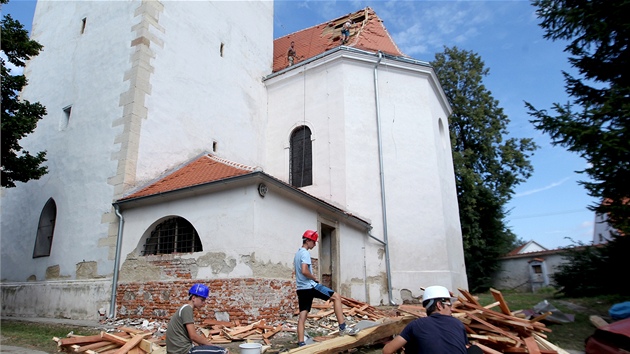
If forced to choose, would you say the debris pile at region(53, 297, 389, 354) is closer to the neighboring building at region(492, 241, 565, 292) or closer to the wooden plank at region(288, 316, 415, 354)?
the wooden plank at region(288, 316, 415, 354)

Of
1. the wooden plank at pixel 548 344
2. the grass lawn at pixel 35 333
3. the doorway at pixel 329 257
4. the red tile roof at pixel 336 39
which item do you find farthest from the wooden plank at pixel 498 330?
the red tile roof at pixel 336 39

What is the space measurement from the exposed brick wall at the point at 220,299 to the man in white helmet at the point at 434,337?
4.99m

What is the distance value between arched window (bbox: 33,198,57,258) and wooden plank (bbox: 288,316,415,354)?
31.9ft

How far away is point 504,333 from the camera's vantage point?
5879 mm

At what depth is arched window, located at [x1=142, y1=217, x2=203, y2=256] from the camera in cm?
911

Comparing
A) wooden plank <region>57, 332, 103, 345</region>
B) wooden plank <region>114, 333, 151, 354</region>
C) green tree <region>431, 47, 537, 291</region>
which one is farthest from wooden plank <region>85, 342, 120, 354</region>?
green tree <region>431, 47, 537, 291</region>

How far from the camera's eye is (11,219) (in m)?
12.6

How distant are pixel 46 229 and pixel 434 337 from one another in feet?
40.2

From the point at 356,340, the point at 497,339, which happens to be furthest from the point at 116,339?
the point at 497,339

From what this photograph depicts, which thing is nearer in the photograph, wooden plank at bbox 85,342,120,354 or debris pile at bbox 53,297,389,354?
wooden plank at bbox 85,342,120,354

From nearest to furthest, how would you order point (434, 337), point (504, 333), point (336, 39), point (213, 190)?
1. point (434, 337)
2. point (504, 333)
3. point (213, 190)
4. point (336, 39)

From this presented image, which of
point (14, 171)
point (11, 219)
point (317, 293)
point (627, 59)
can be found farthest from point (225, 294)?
point (627, 59)

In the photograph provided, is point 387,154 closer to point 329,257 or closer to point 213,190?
point 329,257

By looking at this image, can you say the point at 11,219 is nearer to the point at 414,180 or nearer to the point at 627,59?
the point at 414,180
